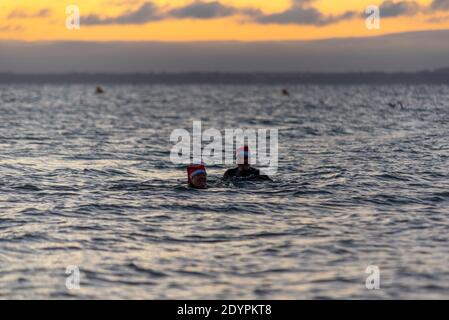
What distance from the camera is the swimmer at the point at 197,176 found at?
68.2ft

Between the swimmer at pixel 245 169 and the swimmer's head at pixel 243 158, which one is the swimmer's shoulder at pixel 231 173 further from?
the swimmer's head at pixel 243 158

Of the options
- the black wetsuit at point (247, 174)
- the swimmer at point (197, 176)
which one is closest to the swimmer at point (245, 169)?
the black wetsuit at point (247, 174)

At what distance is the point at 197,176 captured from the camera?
20.8 meters

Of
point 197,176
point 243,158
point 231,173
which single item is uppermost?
point 243,158

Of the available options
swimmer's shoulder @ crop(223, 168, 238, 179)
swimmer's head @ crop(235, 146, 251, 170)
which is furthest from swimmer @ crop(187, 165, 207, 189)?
swimmer's head @ crop(235, 146, 251, 170)

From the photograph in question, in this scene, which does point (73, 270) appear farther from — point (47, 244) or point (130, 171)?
point (130, 171)

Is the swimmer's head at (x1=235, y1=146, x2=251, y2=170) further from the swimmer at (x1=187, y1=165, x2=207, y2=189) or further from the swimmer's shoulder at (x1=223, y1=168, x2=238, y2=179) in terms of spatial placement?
the swimmer at (x1=187, y1=165, x2=207, y2=189)

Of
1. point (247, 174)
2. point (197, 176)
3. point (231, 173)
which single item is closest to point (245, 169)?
point (247, 174)

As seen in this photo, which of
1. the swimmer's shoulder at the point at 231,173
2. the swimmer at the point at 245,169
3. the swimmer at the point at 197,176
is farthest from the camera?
the swimmer's shoulder at the point at 231,173

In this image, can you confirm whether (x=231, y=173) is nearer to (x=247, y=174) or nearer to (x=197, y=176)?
(x=247, y=174)

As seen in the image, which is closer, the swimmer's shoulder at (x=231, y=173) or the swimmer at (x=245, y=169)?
the swimmer at (x=245, y=169)

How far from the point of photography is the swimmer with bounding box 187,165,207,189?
Answer: 2078 centimetres

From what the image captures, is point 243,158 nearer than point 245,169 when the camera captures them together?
No
